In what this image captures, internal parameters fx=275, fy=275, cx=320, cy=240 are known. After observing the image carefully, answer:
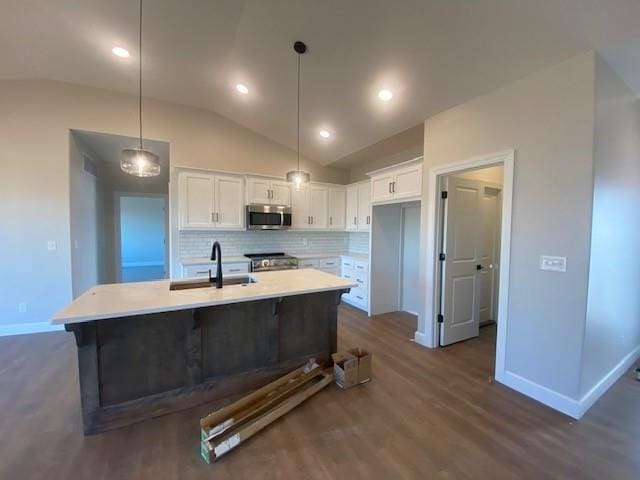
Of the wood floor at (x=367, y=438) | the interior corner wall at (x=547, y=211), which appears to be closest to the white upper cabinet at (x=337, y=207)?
the interior corner wall at (x=547, y=211)

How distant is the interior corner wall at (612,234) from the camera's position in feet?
6.93

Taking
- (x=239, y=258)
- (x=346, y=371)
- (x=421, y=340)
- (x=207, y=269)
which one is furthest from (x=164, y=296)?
(x=421, y=340)

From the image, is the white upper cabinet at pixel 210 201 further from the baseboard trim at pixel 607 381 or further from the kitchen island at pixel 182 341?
the baseboard trim at pixel 607 381

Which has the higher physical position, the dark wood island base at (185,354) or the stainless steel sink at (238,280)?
the stainless steel sink at (238,280)

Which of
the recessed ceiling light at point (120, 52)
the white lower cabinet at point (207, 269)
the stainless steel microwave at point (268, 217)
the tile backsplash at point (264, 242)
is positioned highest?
the recessed ceiling light at point (120, 52)

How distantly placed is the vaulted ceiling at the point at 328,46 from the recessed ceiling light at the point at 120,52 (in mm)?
54

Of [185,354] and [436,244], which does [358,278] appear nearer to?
[436,244]

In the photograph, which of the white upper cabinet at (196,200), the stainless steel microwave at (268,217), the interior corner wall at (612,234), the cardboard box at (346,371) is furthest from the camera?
the stainless steel microwave at (268,217)

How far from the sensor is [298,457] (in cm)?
171

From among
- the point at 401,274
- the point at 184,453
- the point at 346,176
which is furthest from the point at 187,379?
the point at 346,176

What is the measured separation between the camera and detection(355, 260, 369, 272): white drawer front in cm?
459

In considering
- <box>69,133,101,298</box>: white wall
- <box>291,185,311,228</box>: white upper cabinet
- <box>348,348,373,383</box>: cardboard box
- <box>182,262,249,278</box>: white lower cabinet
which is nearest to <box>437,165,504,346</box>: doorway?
<box>348,348,373,383</box>: cardboard box

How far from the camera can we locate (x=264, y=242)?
202 inches

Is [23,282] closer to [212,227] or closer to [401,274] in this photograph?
[212,227]
